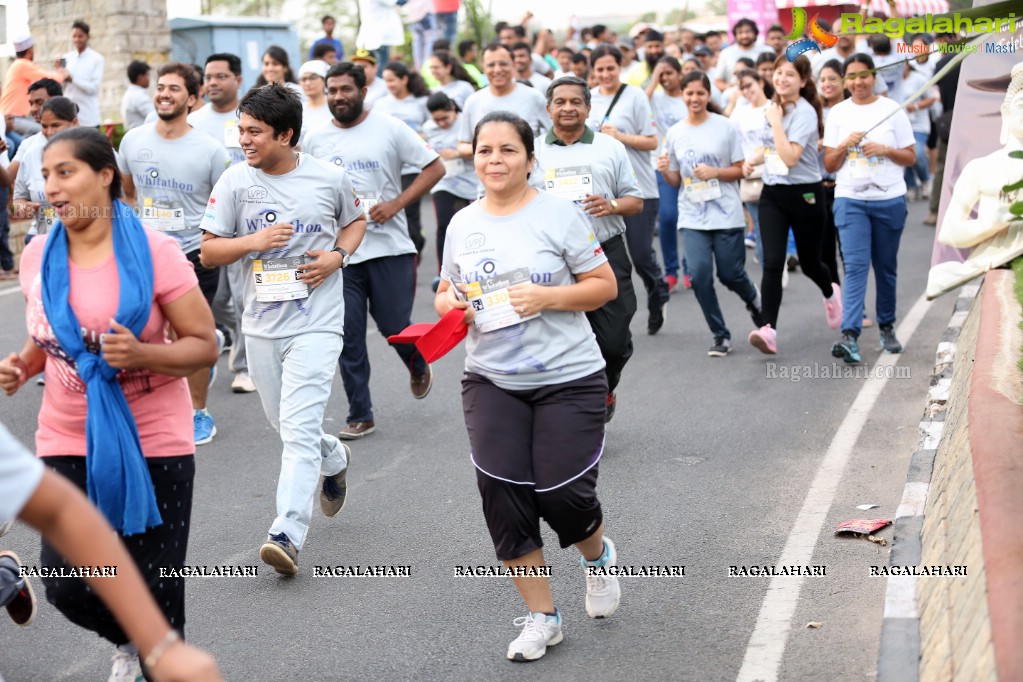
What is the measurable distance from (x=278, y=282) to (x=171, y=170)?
8.44 feet

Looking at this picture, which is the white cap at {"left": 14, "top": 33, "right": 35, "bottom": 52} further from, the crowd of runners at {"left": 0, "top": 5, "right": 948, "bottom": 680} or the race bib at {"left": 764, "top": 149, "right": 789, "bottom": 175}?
the race bib at {"left": 764, "top": 149, "right": 789, "bottom": 175}

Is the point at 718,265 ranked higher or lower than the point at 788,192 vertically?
lower

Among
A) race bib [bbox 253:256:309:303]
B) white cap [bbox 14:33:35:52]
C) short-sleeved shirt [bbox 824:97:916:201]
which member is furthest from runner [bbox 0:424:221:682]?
white cap [bbox 14:33:35:52]

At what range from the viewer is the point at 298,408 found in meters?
5.92

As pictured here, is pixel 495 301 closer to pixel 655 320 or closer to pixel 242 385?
pixel 242 385

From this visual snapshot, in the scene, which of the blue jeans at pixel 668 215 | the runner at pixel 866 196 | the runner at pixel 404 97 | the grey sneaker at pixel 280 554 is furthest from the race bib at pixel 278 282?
the runner at pixel 404 97

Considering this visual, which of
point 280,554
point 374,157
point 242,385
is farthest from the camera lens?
point 242,385

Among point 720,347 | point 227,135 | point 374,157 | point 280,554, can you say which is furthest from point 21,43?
point 280,554

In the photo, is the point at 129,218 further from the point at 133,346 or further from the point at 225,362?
the point at 225,362

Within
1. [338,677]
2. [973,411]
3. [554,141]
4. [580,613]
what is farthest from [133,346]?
[554,141]

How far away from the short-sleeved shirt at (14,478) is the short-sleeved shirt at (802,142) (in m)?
8.20

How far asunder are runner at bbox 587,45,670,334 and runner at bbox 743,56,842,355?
2.93 ft

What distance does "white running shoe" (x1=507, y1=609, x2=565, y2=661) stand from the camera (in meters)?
4.72

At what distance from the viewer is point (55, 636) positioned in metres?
5.16
